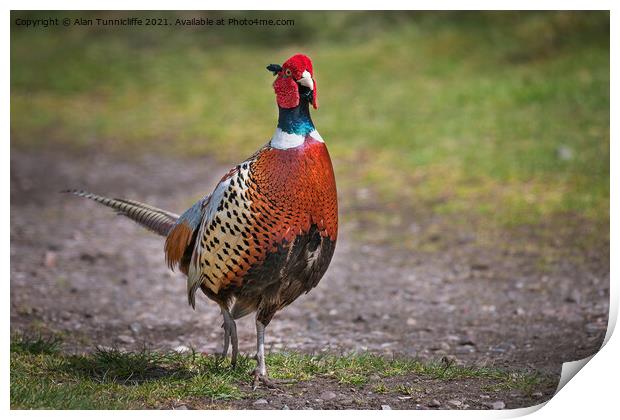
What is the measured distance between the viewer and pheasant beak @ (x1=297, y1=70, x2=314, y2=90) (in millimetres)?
3656

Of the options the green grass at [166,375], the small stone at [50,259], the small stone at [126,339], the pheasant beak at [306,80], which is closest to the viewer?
the pheasant beak at [306,80]

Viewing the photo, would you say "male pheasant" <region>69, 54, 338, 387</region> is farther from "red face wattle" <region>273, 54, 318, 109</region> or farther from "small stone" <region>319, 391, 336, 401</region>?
"small stone" <region>319, 391, 336, 401</region>

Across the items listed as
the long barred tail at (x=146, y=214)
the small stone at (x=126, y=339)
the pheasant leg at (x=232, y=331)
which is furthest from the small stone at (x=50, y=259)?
the pheasant leg at (x=232, y=331)

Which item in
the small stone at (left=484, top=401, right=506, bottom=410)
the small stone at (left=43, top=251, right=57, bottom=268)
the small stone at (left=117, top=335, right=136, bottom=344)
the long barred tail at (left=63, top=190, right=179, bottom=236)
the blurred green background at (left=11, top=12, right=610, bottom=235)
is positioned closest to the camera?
the small stone at (left=484, top=401, right=506, bottom=410)

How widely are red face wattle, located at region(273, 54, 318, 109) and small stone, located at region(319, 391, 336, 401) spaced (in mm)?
1149

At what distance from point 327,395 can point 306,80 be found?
1.25 meters

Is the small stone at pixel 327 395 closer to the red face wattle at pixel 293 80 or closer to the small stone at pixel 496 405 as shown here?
the small stone at pixel 496 405

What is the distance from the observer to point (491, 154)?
25.7 feet

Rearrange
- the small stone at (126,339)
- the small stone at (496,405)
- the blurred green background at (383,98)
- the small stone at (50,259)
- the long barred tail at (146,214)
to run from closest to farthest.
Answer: the small stone at (496,405) → the long barred tail at (146,214) → the small stone at (126,339) → the small stone at (50,259) → the blurred green background at (383,98)

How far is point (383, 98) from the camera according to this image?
30.0 ft

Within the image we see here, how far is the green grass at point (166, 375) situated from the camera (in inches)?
149

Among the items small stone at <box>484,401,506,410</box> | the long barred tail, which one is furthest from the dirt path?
the long barred tail

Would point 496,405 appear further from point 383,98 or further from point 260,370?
point 383,98

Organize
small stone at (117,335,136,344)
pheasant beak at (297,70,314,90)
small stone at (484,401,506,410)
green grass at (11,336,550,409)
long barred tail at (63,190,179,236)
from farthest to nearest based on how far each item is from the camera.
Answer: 1. small stone at (117,335,136,344)
2. long barred tail at (63,190,179,236)
3. small stone at (484,401,506,410)
4. green grass at (11,336,550,409)
5. pheasant beak at (297,70,314,90)
